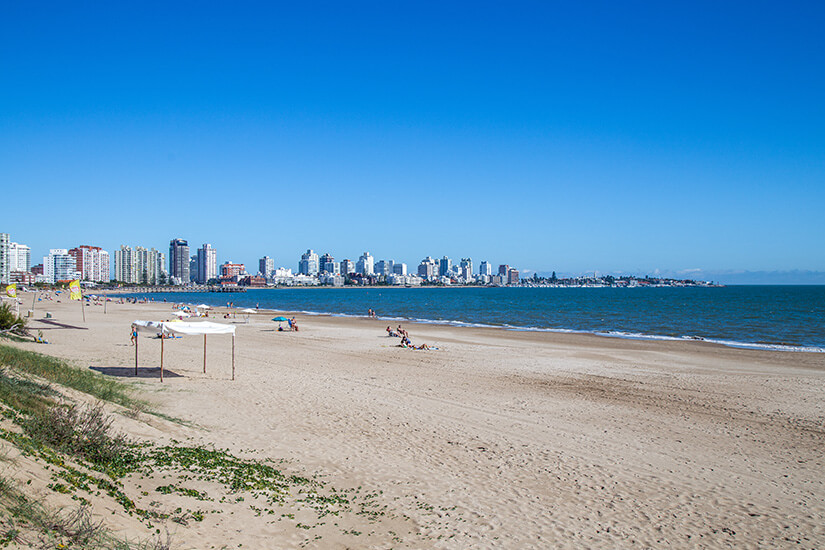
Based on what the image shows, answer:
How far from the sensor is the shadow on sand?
15680mm

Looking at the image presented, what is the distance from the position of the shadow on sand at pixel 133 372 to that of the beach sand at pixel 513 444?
126 mm

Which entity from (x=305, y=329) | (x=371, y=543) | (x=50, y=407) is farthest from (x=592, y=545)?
(x=305, y=329)

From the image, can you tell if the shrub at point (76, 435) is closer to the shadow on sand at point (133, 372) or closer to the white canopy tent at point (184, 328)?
the white canopy tent at point (184, 328)

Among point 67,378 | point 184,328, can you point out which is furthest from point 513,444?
point 184,328

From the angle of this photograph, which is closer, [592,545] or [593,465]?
[592,545]

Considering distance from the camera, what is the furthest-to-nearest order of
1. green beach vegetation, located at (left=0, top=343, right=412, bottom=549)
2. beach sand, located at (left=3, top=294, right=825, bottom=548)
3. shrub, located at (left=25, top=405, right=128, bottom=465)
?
beach sand, located at (left=3, top=294, right=825, bottom=548)
shrub, located at (left=25, top=405, right=128, bottom=465)
green beach vegetation, located at (left=0, top=343, right=412, bottom=549)

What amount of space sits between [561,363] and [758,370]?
738cm

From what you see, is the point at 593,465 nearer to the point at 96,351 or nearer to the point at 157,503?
the point at 157,503

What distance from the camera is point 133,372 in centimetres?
1628

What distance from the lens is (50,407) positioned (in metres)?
7.70

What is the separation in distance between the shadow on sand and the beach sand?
0.13 meters

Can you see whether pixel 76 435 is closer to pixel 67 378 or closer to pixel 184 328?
pixel 67 378

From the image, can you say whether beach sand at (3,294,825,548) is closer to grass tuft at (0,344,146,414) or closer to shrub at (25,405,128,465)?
grass tuft at (0,344,146,414)

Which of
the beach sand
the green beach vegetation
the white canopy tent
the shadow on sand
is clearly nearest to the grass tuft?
the beach sand
